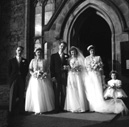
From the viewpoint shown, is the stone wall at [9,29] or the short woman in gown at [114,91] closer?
the short woman in gown at [114,91]

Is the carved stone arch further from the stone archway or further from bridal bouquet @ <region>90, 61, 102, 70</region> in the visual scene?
bridal bouquet @ <region>90, 61, 102, 70</region>

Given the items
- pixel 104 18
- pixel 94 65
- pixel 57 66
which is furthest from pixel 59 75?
pixel 104 18

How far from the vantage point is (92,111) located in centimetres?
599

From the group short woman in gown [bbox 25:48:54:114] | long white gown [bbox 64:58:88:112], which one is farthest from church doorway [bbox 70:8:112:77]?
short woman in gown [bbox 25:48:54:114]

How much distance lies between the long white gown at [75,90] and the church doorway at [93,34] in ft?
8.21

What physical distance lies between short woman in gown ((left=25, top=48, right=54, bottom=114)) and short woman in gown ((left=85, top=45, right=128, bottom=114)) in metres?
1.18

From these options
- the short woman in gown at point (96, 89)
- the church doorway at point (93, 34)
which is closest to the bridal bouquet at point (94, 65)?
the short woman in gown at point (96, 89)

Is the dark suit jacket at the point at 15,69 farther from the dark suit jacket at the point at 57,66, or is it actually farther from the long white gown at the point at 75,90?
the long white gown at the point at 75,90

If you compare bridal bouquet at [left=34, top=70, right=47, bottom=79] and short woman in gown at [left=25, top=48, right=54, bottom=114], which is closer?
short woman in gown at [left=25, top=48, right=54, bottom=114]

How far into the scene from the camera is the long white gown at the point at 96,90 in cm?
578

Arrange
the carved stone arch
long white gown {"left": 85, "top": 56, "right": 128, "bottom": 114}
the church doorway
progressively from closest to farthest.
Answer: long white gown {"left": 85, "top": 56, "right": 128, "bottom": 114}
the carved stone arch
the church doorway

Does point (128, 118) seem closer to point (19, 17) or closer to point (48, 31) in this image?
point (48, 31)

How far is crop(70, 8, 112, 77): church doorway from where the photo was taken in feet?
Answer: 27.9

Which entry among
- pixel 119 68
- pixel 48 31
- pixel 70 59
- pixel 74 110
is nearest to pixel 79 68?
pixel 70 59
